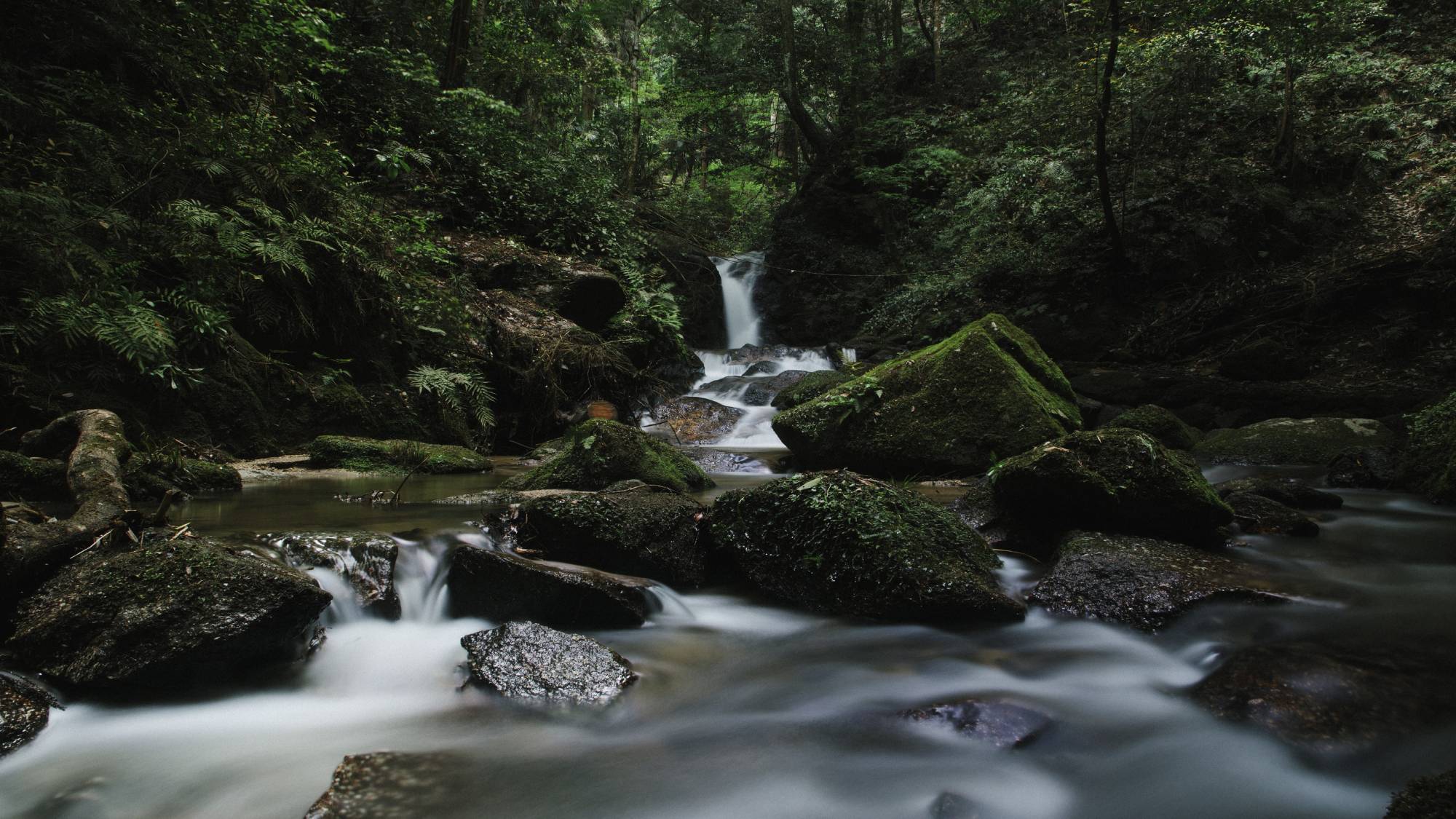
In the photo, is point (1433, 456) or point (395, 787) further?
point (1433, 456)

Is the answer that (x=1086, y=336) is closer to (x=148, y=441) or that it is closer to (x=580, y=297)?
(x=580, y=297)

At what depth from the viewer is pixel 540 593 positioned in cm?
357

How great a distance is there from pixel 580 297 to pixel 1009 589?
8794mm

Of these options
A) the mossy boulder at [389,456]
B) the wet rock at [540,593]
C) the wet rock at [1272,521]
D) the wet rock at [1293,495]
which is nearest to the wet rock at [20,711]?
the wet rock at [540,593]

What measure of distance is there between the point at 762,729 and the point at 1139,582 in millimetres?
2206

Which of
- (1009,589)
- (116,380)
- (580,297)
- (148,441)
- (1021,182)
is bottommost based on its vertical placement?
(1009,589)

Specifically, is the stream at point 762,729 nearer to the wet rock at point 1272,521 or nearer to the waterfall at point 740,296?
the wet rock at point 1272,521

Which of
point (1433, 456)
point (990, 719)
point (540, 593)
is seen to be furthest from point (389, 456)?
point (1433, 456)

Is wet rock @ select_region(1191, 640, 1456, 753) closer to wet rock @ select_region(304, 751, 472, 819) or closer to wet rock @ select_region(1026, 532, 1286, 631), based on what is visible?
wet rock @ select_region(1026, 532, 1286, 631)

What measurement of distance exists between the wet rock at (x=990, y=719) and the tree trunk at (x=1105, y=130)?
9.94 metres

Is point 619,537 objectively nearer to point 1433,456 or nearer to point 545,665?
point 545,665

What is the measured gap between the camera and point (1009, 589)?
418cm

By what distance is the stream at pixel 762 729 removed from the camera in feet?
7.84

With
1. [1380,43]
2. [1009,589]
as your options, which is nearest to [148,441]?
[1009,589]
